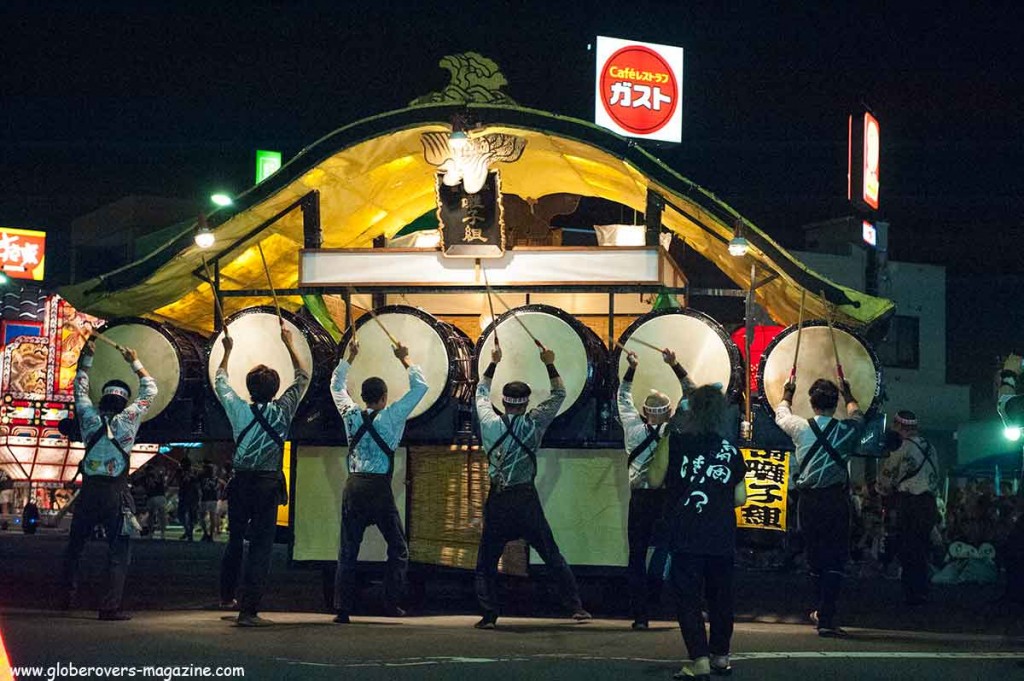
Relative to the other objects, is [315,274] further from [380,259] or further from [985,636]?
[985,636]

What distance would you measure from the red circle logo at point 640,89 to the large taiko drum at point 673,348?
2908 cm

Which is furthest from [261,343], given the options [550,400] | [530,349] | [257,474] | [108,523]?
[550,400]

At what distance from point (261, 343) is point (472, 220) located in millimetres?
2276

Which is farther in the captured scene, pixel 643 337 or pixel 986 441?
pixel 986 441

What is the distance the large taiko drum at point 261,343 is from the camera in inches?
506

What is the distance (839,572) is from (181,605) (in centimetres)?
570

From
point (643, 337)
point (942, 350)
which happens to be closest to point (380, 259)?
point (643, 337)

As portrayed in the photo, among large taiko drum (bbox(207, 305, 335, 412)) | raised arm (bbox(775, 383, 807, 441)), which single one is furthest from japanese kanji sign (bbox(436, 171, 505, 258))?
raised arm (bbox(775, 383, 807, 441))

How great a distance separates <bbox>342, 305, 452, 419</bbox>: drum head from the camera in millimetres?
12578

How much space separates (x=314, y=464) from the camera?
42.4ft

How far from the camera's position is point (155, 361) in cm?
1312

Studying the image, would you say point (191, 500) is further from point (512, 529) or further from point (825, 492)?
point (825, 492)

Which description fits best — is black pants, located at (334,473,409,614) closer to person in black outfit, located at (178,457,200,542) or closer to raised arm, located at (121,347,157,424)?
raised arm, located at (121,347,157,424)

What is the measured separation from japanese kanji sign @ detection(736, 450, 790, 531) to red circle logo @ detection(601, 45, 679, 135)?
27.8 metres
